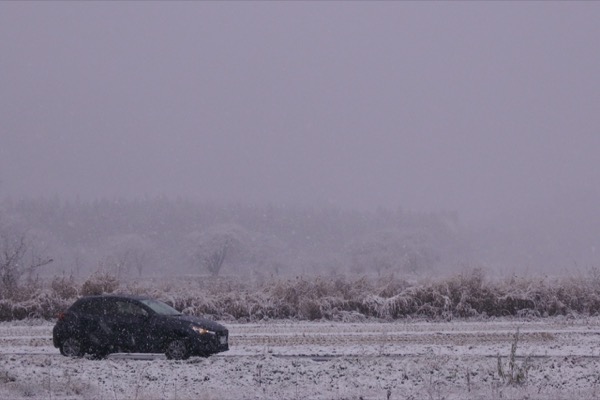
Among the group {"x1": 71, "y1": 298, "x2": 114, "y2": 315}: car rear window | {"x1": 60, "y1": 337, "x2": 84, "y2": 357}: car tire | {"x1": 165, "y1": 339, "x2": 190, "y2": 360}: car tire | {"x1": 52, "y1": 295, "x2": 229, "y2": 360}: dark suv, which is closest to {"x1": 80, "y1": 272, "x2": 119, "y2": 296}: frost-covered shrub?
{"x1": 71, "y1": 298, "x2": 114, "y2": 315}: car rear window

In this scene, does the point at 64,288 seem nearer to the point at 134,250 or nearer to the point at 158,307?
the point at 158,307

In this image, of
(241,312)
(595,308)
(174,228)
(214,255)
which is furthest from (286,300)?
(174,228)

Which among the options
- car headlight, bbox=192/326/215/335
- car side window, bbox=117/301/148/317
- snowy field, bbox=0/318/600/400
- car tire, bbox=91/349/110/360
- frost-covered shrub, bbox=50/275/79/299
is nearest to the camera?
snowy field, bbox=0/318/600/400

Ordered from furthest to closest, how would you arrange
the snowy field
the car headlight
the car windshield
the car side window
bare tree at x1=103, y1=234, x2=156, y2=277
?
bare tree at x1=103, y1=234, x2=156, y2=277 < the car windshield < the car side window < the car headlight < the snowy field

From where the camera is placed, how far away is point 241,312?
27906 millimetres

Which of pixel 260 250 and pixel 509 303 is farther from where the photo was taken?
pixel 260 250

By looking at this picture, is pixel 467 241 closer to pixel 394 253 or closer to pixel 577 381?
pixel 394 253

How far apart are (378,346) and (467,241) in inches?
5356

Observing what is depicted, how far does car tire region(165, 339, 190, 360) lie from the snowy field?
0.27 metres

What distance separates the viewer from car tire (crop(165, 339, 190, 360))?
16.4 meters

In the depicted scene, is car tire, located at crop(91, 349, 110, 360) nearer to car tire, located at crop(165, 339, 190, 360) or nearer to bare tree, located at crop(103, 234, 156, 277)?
car tire, located at crop(165, 339, 190, 360)

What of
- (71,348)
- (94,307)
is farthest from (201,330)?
(71,348)

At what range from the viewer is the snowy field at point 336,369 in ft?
38.7

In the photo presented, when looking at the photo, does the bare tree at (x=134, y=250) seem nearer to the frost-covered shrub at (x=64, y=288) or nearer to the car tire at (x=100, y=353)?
the frost-covered shrub at (x=64, y=288)
